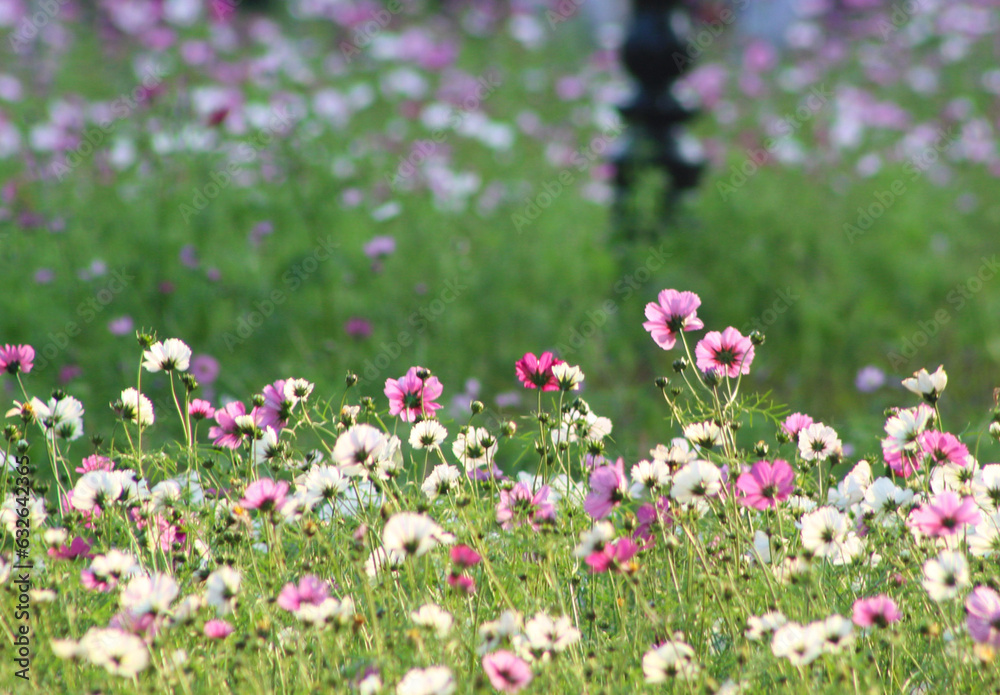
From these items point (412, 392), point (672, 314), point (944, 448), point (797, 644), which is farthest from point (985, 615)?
point (412, 392)

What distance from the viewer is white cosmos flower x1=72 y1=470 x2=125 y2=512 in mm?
1506

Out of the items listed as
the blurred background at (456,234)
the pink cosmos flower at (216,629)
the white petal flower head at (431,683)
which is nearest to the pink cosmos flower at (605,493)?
the white petal flower head at (431,683)

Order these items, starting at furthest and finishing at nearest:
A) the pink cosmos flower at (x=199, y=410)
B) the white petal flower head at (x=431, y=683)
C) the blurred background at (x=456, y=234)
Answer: the blurred background at (x=456, y=234)
the pink cosmos flower at (x=199, y=410)
the white petal flower head at (x=431, y=683)

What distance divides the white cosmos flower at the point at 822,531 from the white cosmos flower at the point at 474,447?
47 centimetres

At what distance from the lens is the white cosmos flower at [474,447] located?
155 centimetres

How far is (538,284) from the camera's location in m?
3.63

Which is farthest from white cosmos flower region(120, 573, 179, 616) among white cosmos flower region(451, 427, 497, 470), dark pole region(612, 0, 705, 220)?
dark pole region(612, 0, 705, 220)

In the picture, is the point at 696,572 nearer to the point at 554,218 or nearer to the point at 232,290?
the point at 232,290

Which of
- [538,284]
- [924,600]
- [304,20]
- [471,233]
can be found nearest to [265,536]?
[924,600]

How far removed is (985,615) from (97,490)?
118 cm

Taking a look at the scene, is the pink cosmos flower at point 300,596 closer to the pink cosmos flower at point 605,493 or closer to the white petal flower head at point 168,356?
the pink cosmos flower at point 605,493

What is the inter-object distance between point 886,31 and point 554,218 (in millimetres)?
4390

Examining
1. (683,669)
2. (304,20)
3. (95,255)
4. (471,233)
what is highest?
(304,20)

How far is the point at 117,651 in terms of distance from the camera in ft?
3.63
